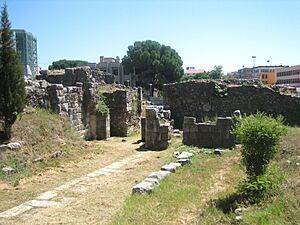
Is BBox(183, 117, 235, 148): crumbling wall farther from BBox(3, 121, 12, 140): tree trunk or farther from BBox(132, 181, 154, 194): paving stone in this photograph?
BBox(3, 121, 12, 140): tree trunk

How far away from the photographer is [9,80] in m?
10.2

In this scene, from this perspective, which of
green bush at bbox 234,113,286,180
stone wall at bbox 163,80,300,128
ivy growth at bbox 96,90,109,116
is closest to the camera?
green bush at bbox 234,113,286,180

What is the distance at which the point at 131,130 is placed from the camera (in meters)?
18.1

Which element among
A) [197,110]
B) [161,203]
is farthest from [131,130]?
[161,203]

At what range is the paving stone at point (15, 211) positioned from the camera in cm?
666

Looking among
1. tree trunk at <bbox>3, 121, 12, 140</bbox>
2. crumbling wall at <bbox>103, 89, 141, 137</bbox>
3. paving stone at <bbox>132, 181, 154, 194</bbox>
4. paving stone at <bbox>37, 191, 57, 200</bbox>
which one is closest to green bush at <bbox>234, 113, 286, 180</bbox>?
paving stone at <bbox>132, 181, 154, 194</bbox>

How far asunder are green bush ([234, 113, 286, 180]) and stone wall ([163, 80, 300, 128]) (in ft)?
39.2

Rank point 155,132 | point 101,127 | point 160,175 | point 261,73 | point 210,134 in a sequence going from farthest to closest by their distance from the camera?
1. point 261,73
2. point 101,127
3. point 155,132
4. point 210,134
5. point 160,175

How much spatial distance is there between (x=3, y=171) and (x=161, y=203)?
14.7 feet

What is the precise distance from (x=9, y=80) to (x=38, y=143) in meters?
2.07

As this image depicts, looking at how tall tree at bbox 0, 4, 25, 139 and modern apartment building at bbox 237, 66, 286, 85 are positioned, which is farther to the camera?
modern apartment building at bbox 237, 66, 286, 85

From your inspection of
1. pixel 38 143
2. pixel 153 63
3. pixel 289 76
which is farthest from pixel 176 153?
pixel 289 76

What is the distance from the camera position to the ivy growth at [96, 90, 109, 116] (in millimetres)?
16266

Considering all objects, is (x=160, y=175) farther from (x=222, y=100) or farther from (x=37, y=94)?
(x=222, y=100)
